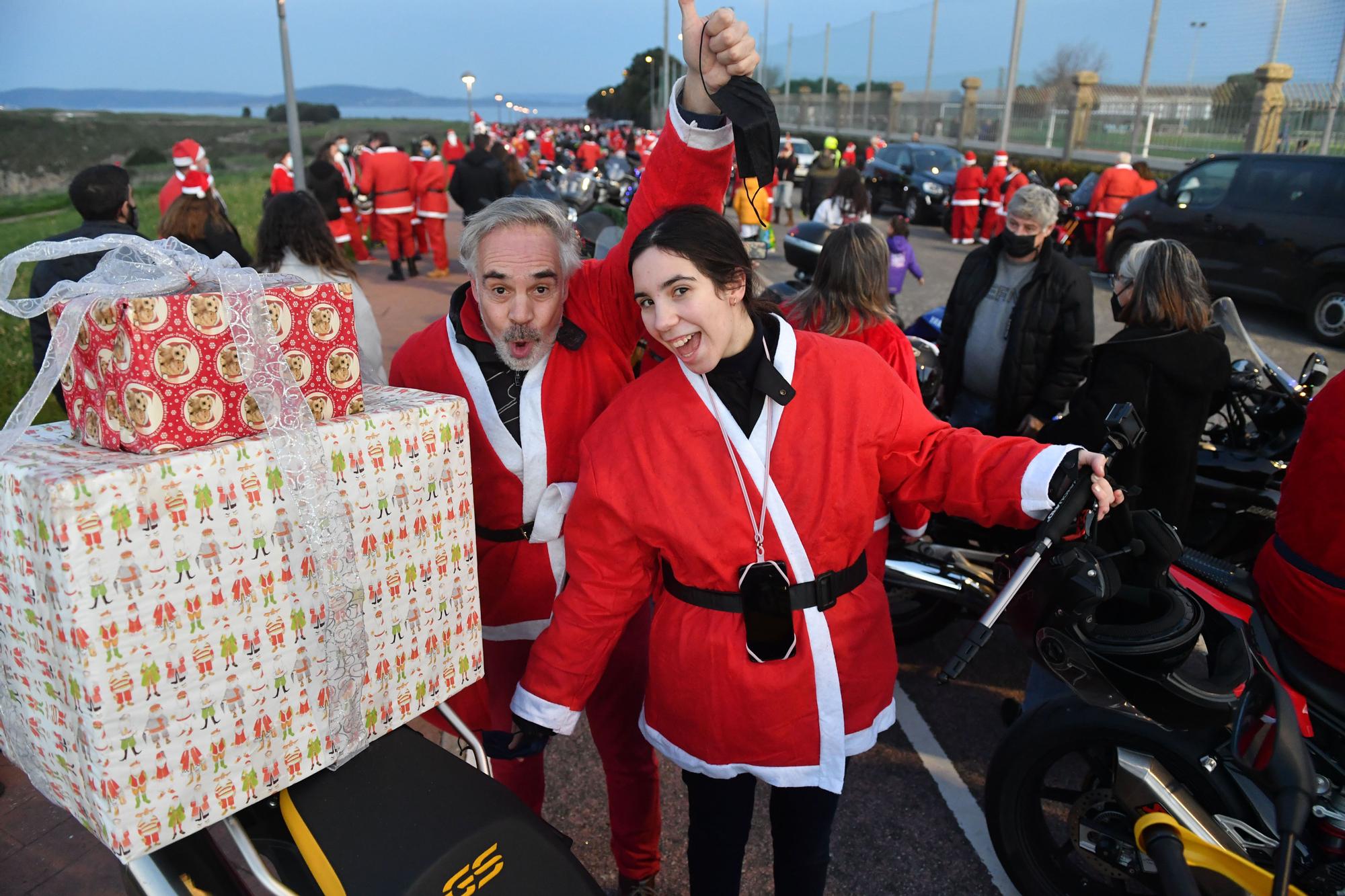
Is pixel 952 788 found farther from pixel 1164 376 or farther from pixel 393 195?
pixel 393 195

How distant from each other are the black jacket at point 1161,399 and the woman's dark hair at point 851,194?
6.47 metres

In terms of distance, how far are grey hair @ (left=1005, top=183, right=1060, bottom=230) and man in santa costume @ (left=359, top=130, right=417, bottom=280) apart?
9482 mm

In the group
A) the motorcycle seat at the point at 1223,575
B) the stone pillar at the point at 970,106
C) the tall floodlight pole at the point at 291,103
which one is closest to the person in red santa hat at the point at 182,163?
the tall floodlight pole at the point at 291,103

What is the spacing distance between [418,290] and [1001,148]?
1319cm

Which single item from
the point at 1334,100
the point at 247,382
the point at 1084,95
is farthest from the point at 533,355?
the point at 1084,95

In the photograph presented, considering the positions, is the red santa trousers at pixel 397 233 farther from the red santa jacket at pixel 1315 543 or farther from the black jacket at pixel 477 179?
the red santa jacket at pixel 1315 543

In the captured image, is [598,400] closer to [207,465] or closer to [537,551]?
[537,551]

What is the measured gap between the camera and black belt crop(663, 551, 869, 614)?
182 centimetres

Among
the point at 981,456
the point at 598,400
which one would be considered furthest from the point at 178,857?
the point at 981,456

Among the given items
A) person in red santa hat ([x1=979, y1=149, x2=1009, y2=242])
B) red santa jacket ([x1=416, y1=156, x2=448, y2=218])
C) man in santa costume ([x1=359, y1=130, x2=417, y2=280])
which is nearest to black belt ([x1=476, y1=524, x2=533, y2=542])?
red santa jacket ([x1=416, y1=156, x2=448, y2=218])

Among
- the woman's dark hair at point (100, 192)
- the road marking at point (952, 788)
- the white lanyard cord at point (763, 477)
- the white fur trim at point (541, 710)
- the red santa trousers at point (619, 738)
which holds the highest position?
the woman's dark hair at point (100, 192)

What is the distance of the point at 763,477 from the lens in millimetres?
1787

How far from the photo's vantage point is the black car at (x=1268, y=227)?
29.9 ft

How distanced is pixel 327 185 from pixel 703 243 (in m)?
11.1
